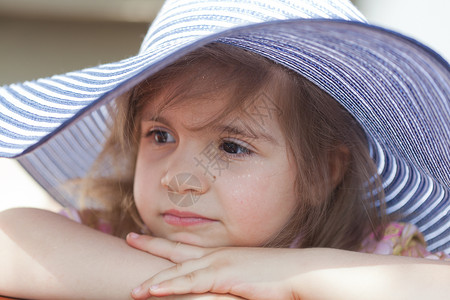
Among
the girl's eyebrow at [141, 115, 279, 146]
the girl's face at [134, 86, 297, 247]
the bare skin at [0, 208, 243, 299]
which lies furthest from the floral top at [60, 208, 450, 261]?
the bare skin at [0, 208, 243, 299]

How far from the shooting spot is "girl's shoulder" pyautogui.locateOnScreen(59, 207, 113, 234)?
1606 mm

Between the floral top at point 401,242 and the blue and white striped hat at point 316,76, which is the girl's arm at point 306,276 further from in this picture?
the floral top at point 401,242

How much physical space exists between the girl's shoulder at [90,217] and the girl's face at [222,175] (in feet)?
1.29

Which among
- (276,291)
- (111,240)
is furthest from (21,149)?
(276,291)

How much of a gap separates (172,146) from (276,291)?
17.0 inches

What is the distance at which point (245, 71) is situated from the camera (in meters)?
1.20

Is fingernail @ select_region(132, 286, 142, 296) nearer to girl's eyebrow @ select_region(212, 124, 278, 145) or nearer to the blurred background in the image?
girl's eyebrow @ select_region(212, 124, 278, 145)

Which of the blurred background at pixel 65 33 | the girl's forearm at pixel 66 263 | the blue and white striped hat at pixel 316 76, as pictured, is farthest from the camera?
the blurred background at pixel 65 33

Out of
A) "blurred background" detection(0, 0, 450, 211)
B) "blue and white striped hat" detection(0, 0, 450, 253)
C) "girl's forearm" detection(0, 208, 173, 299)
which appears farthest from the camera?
"blurred background" detection(0, 0, 450, 211)

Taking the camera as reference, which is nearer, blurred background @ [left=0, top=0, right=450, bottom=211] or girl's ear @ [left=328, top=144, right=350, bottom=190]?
girl's ear @ [left=328, top=144, right=350, bottom=190]

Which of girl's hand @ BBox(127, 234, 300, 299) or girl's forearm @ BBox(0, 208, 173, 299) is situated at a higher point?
girl's forearm @ BBox(0, 208, 173, 299)

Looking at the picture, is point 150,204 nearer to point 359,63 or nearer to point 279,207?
point 279,207

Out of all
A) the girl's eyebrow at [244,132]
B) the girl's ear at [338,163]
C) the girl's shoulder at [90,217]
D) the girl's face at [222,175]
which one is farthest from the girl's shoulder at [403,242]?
the girl's shoulder at [90,217]

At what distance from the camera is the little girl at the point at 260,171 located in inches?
39.4
